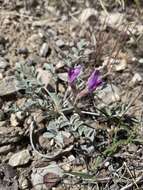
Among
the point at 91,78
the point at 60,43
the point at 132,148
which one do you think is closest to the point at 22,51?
the point at 60,43

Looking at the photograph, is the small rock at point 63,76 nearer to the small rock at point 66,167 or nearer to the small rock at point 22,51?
the small rock at point 22,51

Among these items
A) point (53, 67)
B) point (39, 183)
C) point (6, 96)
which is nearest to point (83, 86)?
point (53, 67)

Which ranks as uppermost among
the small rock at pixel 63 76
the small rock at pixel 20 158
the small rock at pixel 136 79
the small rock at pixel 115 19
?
the small rock at pixel 115 19

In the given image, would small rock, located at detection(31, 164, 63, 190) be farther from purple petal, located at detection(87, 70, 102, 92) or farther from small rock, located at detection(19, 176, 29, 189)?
purple petal, located at detection(87, 70, 102, 92)

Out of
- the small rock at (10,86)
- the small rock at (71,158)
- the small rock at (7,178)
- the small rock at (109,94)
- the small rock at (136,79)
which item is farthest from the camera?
the small rock at (136,79)

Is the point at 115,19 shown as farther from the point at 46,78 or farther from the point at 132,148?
the point at 132,148

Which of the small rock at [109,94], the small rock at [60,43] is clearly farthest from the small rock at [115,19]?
the small rock at [109,94]

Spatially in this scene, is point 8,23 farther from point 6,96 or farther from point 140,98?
point 140,98

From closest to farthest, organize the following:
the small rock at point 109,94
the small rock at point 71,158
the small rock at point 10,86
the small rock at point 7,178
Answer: the small rock at point 7,178, the small rock at point 71,158, the small rock at point 10,86, the small rock at point 109,94
